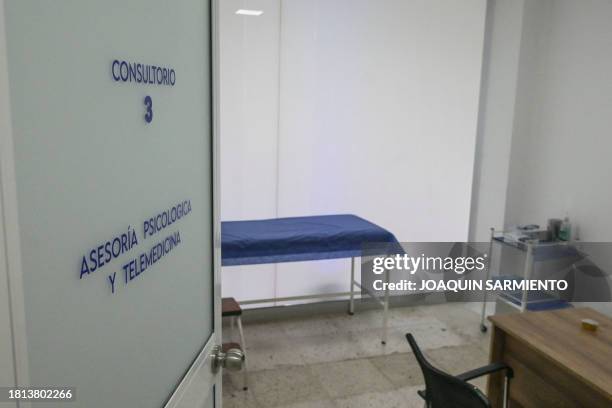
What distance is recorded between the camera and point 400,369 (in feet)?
10.6

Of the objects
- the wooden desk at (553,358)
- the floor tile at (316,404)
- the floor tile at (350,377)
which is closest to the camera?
the wooden desk at (553,358)

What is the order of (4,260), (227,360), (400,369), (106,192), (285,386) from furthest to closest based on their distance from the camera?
(400,369), (285,386), (227,360), (106,192), (4,260)

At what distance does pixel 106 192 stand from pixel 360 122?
3.37 metres

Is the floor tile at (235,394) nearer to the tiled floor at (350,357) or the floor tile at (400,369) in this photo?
the tiled floor at (350,357)

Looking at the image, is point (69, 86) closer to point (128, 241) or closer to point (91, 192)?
Result: point (91, 192)

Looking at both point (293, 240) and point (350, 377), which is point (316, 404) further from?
point (293, 240)

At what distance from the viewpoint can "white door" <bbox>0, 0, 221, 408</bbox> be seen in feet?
1.74

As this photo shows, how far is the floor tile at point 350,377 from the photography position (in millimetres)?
3002

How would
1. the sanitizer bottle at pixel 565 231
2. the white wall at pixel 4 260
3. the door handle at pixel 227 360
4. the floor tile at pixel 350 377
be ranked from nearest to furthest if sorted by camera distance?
the white wall at pixel 4 260 → the door handle at pixel 227 360 → the floor tile at pixel 350 377 → the sanitizer bottle at pixel 565 231

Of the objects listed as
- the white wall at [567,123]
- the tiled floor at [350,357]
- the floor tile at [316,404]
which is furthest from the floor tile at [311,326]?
the white wall at [567,123]

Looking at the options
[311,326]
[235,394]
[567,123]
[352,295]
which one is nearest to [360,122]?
[352,295]

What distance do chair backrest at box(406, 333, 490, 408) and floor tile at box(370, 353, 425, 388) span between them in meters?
1.21

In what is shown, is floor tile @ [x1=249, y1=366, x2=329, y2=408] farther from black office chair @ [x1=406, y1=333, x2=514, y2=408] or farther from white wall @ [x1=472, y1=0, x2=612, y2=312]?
white wall @ [x1=472, y1=0, x2=612, y2=312]

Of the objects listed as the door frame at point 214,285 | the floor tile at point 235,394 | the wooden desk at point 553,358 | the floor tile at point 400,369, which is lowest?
the floor tile at point 235,394
